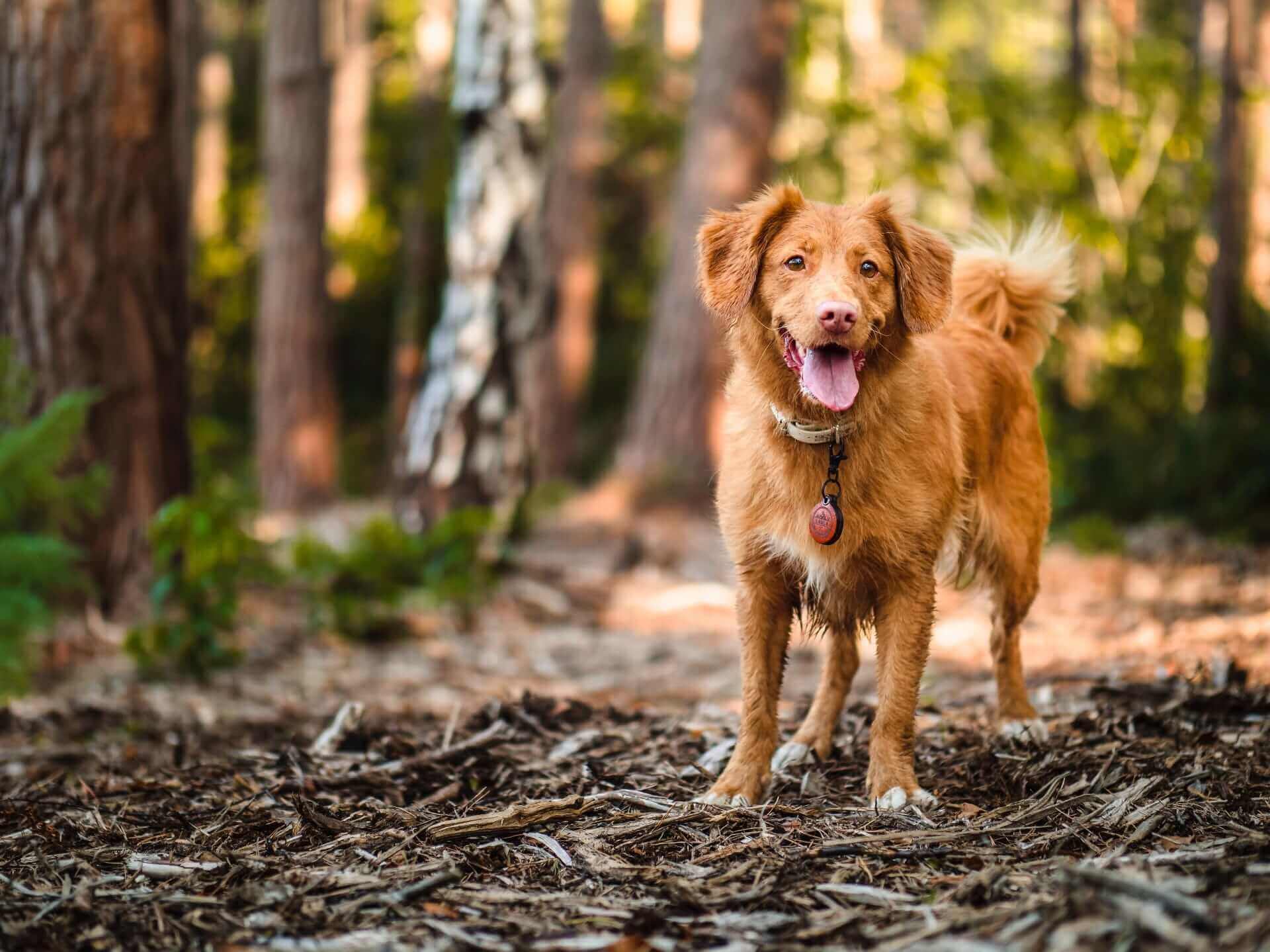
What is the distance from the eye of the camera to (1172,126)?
12.5m

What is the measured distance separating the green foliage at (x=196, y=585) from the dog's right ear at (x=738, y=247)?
2.92 meters

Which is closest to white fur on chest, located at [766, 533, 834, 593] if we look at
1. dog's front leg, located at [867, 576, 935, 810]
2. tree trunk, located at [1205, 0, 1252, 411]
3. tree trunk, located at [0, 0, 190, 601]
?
dog's front leg, located at [867, 576, 935, 810]

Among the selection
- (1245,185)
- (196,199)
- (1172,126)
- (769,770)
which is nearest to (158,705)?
(769,770)

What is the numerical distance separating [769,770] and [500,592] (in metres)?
4.04

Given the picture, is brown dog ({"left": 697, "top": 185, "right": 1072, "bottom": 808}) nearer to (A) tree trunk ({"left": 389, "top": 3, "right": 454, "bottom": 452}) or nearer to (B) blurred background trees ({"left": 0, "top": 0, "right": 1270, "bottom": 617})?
(B) blurred background trees ({"left": 0, "top": 0, "right": 1270, "bottom": 617})

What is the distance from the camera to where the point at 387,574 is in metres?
7.13

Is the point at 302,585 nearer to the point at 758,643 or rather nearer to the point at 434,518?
the point at 434,518

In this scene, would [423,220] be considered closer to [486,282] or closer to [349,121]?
[349,121]

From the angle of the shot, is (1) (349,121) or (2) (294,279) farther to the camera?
(1) (349,121)

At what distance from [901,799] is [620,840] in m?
0.88

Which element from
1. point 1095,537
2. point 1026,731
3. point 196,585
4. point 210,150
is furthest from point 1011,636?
point 210,150

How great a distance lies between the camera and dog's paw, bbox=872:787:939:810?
362cm

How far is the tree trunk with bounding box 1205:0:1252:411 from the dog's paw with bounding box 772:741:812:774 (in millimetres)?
7027

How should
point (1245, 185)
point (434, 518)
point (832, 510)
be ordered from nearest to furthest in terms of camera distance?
point (832, 510) < point (434, 518) < point (1245, 185)
